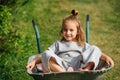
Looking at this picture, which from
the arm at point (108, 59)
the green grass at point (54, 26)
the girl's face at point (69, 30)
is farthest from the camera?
the green grass at point (54, 26)

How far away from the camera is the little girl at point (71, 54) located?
18.0ft

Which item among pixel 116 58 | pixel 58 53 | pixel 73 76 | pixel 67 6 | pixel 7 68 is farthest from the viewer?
pixel 67 6

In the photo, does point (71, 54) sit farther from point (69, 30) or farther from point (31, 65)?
point (31, 65)

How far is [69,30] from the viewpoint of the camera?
19.1 ft

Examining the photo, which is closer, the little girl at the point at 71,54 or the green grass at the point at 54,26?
the little girl at the point at 71,54

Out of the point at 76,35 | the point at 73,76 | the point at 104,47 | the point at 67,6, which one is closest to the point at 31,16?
the point at 67,6

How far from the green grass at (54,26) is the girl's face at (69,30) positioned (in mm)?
1620

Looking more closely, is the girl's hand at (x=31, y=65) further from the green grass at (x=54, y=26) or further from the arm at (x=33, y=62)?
the green grass at (x=54, y=26)

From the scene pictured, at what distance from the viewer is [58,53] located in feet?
19.5

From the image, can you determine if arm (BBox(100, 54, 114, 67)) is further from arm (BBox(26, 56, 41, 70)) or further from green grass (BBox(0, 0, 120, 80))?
green grass (BBox(0, 0, 120, 80))

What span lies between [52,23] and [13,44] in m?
3.16

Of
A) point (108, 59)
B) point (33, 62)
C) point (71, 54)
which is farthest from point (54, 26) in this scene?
point (108, 59)

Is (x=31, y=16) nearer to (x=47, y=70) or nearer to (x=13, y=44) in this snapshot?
(x=13, y=44)

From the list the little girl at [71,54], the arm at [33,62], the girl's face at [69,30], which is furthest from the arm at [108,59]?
the arm at [33,62]
